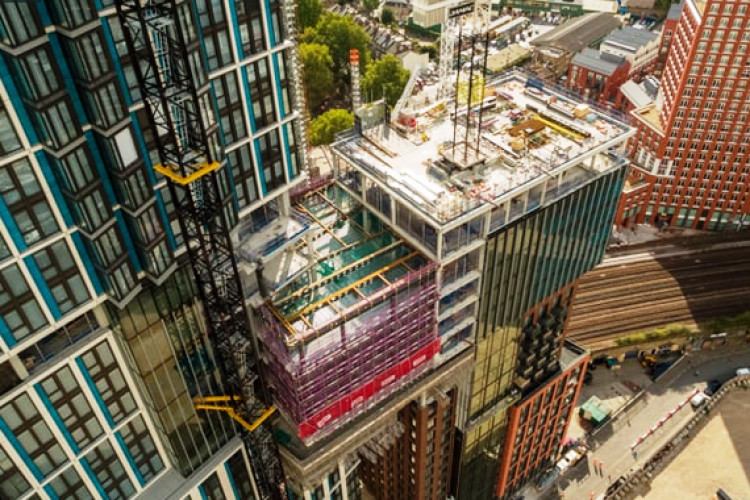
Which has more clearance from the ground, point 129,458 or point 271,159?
point 271,159

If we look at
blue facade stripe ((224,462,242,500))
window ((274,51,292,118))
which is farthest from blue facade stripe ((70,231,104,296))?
blue facade stripe ((224,462,242,500))

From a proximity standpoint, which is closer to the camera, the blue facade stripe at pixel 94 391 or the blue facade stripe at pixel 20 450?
the blue facade stripe at pixel 20 450

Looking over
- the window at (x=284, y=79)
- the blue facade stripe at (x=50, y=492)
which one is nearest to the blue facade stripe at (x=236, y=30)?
the window at (x=284, y=79)

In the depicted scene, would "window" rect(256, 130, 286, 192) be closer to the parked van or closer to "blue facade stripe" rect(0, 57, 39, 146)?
"blue facade stripe" rect(0, 57, 39, 146)

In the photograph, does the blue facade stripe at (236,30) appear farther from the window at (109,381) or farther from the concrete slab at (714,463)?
the concrete slab at (714,463)

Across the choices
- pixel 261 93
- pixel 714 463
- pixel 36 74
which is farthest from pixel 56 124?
pixel 714 463

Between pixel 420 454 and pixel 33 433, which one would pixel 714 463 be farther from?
pixel 33 433

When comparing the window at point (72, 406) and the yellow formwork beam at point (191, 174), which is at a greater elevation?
the yellow formwork beam at point (191, 174)
